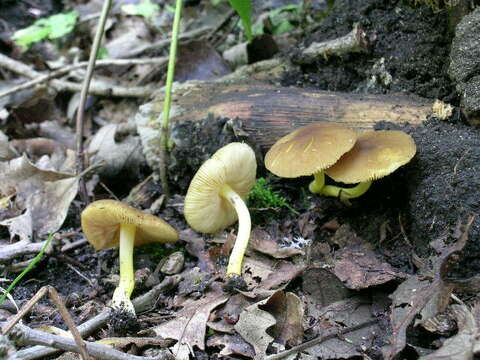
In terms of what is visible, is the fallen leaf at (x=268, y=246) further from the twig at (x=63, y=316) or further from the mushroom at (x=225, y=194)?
the twig at (x=63, y=316)

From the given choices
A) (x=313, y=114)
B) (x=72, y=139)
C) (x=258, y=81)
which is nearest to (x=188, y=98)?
(x=258, y=81)

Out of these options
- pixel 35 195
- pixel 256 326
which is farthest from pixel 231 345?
pixel 35 195

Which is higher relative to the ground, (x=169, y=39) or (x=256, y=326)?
(x=169, y=39)

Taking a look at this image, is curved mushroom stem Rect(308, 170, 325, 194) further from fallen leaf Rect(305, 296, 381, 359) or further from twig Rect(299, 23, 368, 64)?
twig Rect(299, 23, 368, 64)

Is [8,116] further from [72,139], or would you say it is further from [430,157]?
[430,157]

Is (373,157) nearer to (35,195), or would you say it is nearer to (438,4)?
(438,4)

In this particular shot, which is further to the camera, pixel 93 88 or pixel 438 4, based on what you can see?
pixel 93 88

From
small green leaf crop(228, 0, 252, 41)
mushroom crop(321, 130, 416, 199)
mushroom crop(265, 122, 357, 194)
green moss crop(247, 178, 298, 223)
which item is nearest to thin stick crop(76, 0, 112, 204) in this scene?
small green leaf crop(228, 0, 252, 41)
